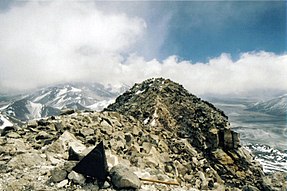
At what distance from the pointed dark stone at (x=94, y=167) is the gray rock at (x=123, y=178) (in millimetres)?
708

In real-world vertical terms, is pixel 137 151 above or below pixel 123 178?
above

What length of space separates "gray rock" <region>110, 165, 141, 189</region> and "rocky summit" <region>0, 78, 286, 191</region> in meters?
0.06

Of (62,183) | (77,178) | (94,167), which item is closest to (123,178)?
(94,167)

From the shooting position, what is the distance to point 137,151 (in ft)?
109

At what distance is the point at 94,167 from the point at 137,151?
13.0 metres

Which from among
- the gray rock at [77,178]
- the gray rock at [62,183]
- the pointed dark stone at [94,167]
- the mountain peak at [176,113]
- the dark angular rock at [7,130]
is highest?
the mountain peak at [176,113]

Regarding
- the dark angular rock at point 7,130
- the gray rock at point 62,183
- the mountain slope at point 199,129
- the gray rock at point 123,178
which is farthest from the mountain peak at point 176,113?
the gray rock at point 62,183

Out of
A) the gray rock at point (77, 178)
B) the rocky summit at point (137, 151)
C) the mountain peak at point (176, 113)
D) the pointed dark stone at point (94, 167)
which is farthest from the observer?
the mountain peak at point (176, 113)

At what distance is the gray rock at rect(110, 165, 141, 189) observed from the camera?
20203 millimetres

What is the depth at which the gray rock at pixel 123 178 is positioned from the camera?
795 inches

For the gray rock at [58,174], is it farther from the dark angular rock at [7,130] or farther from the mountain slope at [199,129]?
the mountain slope at [199,129]

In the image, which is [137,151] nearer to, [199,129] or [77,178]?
[77,178]

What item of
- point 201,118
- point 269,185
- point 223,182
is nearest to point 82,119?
point 223,182

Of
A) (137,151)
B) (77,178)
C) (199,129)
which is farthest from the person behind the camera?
(199,129)
